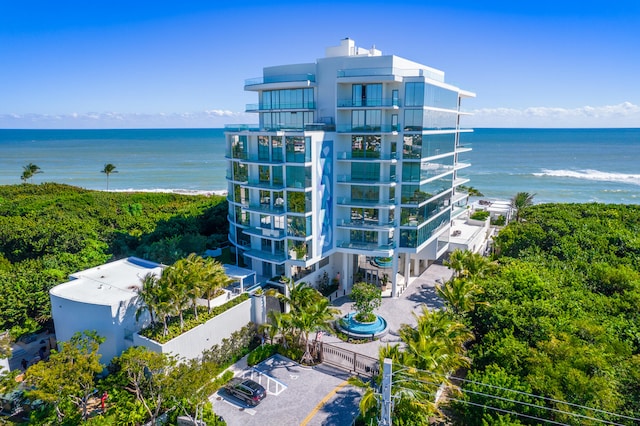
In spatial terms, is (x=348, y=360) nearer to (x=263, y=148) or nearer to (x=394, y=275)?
(x=394, y=275)

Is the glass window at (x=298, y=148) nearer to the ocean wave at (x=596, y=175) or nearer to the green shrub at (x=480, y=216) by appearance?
the green shrub at (x=480, y=216)

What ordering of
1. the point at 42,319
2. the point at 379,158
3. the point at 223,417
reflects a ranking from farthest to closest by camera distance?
the point at 379,158
the point at 42,319
the point at 223,417

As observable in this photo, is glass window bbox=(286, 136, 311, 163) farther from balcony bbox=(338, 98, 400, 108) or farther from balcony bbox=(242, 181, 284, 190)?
balcony bbox=(338, 98, 400, 108)

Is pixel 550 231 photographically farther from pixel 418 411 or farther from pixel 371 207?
pixel 418 411

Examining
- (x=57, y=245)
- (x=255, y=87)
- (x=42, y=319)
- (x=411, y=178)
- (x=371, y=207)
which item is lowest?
(x=42, y=319)

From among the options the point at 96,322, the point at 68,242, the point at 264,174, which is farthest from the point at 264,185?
the point at 68,242

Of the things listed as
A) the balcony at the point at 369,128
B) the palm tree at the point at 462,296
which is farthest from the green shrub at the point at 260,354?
the balcony at the point at 369,128

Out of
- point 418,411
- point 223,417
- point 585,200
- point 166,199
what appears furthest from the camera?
point 585,200

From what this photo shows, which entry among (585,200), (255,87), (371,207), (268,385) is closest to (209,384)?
(268,385)

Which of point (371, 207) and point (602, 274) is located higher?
point (371, 207)
